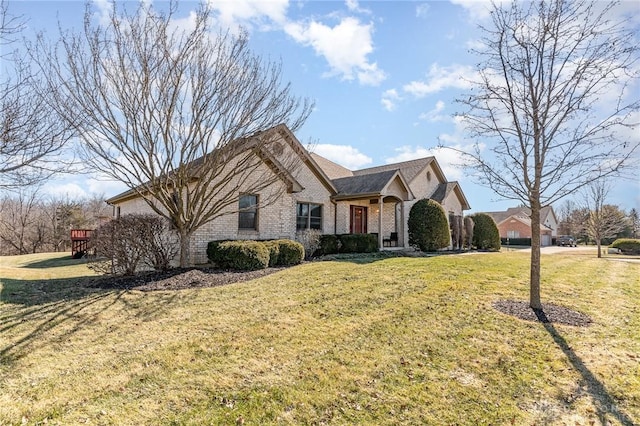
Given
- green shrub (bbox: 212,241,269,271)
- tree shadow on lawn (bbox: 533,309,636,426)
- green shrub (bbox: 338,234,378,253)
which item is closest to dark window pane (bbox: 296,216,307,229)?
green shrub (bbox: 338,234,378,253)

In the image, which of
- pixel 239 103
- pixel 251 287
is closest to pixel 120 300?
pixel 251 287

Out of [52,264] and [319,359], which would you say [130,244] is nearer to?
[319,359]

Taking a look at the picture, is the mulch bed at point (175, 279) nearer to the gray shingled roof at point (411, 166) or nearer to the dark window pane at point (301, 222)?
the dark window pane at point (301, 222)

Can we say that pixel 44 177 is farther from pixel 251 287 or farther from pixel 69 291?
pixel 251 287

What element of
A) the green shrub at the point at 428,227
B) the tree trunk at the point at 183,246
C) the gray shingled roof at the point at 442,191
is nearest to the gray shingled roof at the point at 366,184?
the green shrub at the point at 428,227

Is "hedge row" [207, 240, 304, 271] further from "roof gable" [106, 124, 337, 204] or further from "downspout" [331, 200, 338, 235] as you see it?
"downspout" [331, 200, 338, 235]

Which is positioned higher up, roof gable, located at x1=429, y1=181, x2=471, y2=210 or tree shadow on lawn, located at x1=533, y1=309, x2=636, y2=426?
roof gable, located at x1=429, y1=181, x2=471, y2=210

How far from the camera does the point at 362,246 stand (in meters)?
17.2

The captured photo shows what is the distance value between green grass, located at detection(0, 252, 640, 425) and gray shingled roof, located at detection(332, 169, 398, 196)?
34.6 feet

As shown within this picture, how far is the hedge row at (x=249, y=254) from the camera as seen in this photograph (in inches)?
456

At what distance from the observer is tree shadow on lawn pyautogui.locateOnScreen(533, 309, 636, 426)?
137 inches

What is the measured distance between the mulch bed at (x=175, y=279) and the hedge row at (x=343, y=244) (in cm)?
589

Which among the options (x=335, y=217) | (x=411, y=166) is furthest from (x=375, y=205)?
(x=411, y=166)

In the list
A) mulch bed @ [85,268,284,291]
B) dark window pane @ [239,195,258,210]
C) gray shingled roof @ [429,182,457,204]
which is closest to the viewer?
mulch bed @ [85,268,284,291]
